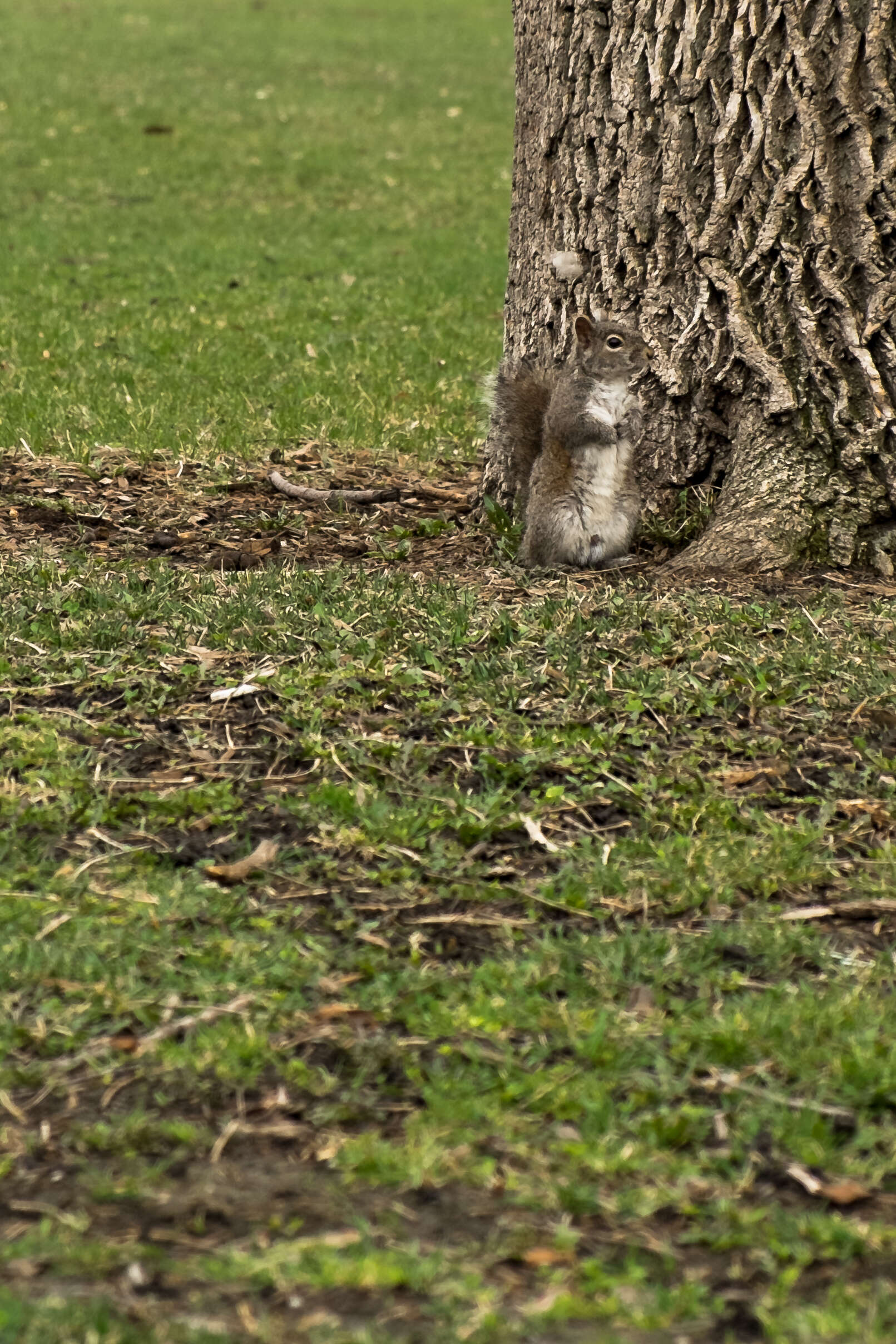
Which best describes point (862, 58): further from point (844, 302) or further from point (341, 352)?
point (341, 352)

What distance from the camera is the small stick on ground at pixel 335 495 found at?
268 inches

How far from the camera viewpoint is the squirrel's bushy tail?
589cm

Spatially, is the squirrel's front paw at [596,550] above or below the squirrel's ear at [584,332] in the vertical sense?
below

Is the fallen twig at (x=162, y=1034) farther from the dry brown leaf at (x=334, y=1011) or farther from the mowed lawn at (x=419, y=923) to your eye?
the dry brown leaf at (x=334, y=1011)

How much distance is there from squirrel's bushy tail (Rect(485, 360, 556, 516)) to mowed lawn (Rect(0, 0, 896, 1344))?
0.36 meters

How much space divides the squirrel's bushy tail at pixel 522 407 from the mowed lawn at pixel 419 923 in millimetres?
365

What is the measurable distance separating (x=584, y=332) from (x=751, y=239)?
0.68 meters

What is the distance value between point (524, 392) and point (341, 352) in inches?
175

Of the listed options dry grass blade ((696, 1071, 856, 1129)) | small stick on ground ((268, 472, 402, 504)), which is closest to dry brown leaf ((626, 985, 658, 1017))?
dry grass blade ((696, 1071, 856, 1129))

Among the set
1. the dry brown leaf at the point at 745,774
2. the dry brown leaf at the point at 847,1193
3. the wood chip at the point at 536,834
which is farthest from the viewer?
the dry brown leaf at the point at 745,774

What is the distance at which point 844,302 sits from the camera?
536 centimetres

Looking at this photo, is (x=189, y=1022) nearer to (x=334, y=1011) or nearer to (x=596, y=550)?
(x=334, y=1011)

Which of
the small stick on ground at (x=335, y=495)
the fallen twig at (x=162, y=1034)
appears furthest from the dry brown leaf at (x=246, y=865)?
the small stick on ground at (x=335, y=495)

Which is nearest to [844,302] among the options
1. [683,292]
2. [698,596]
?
[683,292]
